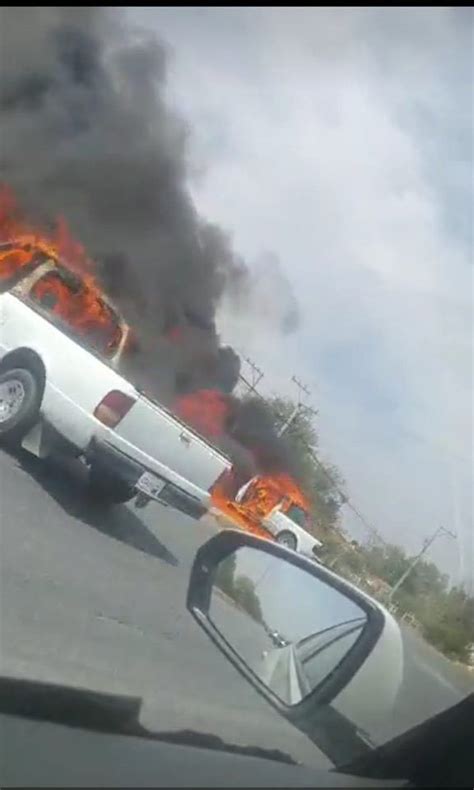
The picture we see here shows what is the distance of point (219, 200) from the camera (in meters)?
2.20

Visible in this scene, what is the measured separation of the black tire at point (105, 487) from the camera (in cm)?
233

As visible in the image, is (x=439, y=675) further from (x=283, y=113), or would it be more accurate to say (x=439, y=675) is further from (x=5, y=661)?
(x=283, y=113)

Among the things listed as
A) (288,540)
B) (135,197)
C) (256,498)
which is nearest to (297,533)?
(288,540)

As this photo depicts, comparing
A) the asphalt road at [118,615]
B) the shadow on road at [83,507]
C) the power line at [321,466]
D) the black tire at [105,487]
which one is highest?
the power line at [321,466]

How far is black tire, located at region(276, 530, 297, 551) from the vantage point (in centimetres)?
230

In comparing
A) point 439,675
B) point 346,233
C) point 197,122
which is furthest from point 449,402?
point 197,122

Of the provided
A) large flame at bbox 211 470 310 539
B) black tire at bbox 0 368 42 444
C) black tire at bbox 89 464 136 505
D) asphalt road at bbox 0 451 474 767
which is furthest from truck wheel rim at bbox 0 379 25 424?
large flame at bbox 211 470 310 539

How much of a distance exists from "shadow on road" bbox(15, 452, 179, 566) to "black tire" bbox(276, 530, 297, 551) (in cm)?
23

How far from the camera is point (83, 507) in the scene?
231 centimetres

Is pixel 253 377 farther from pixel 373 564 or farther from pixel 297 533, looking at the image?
pixel 373 564

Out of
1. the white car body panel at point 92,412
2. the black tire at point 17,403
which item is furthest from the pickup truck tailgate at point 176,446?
the black tire at point 17,403

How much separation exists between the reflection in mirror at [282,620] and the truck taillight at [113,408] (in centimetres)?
38

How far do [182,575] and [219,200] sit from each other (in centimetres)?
79

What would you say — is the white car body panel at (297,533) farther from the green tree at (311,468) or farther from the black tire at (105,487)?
the black tire at (105,487)
